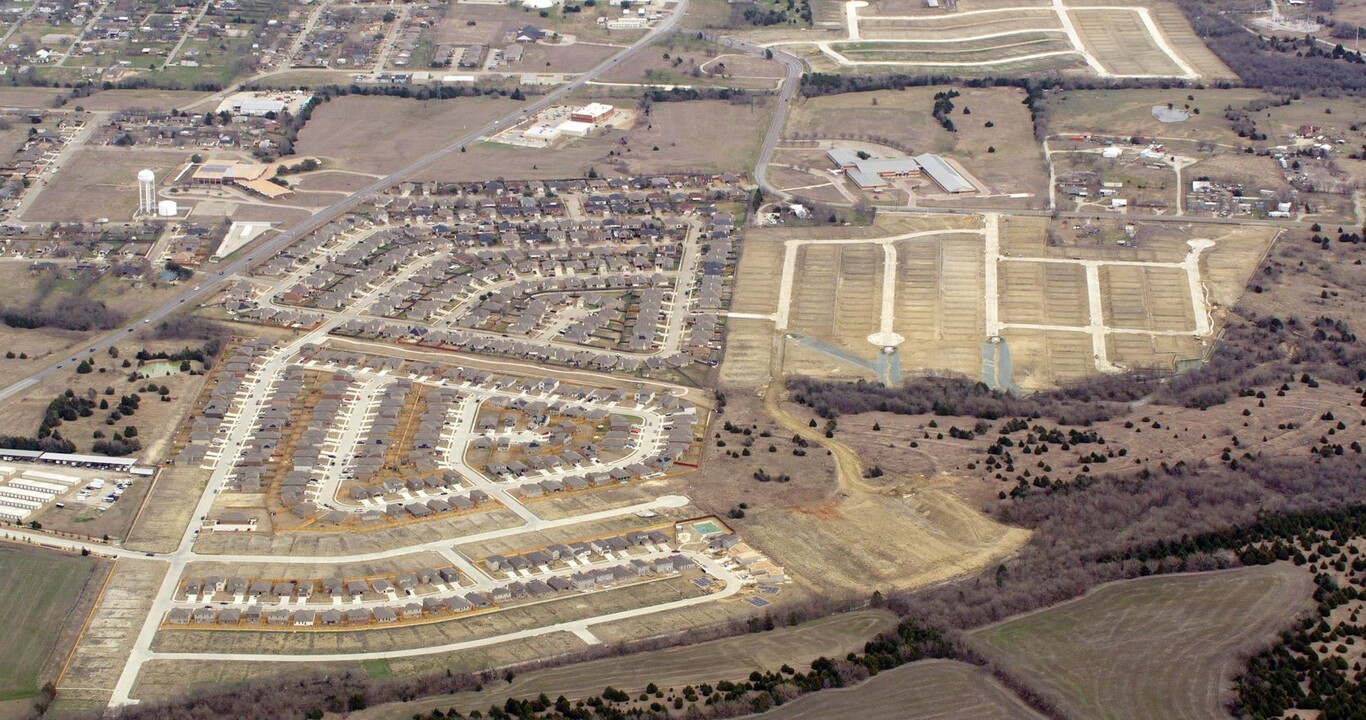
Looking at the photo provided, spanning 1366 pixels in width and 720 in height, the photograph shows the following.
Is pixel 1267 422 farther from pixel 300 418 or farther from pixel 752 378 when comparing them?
pixel 300 418

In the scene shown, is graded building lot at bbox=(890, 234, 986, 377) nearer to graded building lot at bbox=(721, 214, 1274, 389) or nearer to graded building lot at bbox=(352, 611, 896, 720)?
graded building lot at bbox=(721, 214, 1274, 389)

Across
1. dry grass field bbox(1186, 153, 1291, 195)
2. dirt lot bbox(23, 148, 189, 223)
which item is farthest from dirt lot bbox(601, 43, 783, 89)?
dirt lot bbox(23, 148, 189, 223)

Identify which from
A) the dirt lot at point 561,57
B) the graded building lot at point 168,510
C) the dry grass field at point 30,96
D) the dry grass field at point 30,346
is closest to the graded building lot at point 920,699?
the graded building lot at point 168,510

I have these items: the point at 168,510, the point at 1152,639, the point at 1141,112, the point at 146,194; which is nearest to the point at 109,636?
the point at 168,510

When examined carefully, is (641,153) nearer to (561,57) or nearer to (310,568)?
(561,57)

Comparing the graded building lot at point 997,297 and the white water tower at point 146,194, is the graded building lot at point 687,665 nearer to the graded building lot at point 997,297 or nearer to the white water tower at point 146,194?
the graded building lot at point 997,297

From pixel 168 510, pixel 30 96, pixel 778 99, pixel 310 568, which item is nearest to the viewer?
pixel 310 568

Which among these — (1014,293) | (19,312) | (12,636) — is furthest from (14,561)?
(1014,293)
